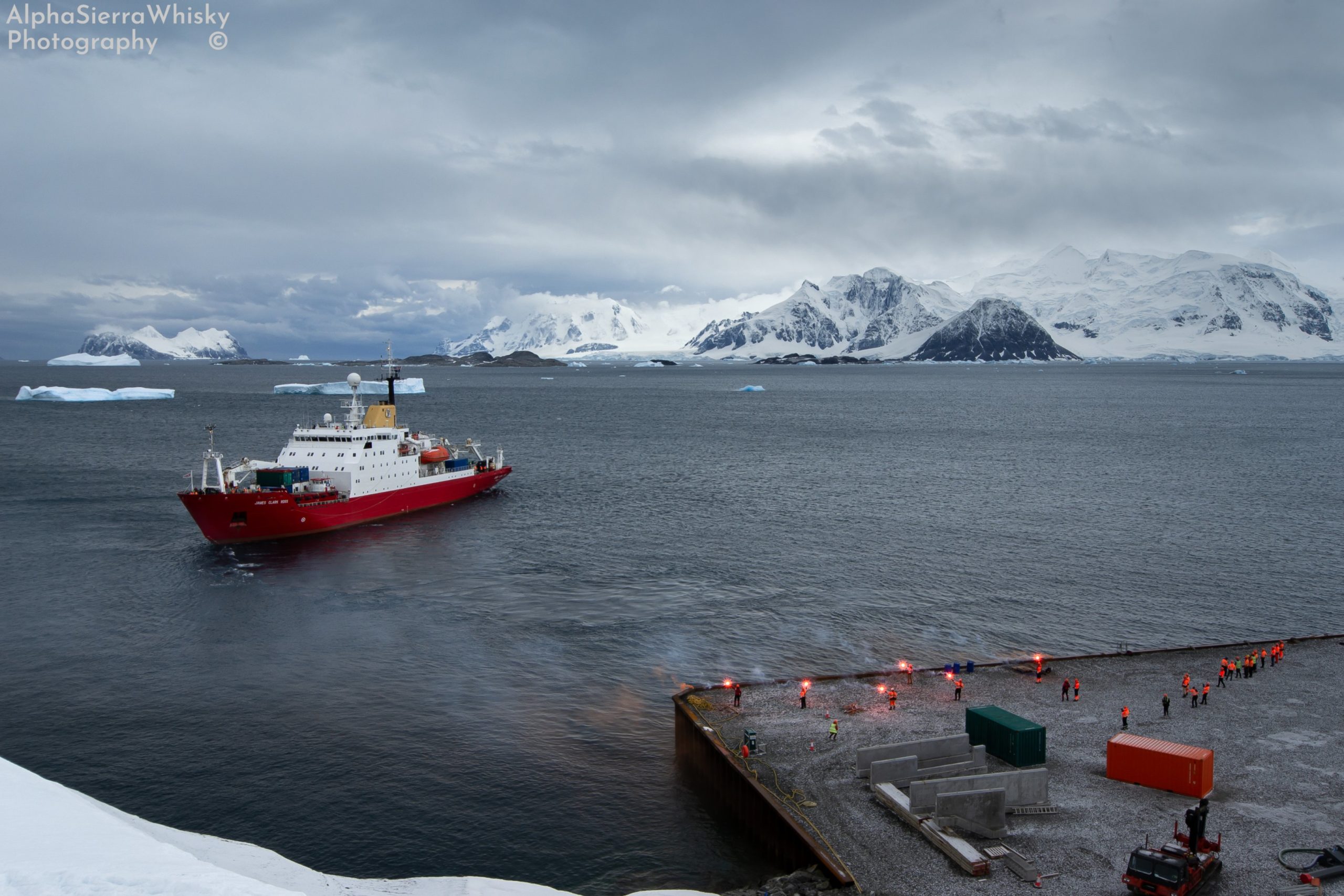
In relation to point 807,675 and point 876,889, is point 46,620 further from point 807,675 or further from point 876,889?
A: point 876,889

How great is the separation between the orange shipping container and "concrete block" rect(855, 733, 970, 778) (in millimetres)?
3840

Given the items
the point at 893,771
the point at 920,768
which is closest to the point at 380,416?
the point at 920,768

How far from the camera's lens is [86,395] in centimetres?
15662

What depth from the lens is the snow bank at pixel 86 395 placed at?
Result: 154 meters

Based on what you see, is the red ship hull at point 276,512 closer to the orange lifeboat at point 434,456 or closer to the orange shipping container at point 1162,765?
the orange lifeboat at point 434,456

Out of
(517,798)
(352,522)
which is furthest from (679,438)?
(517,798)

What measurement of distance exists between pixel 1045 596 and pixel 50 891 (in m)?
42.4

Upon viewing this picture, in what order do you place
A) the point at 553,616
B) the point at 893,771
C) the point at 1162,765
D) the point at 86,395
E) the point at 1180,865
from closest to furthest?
the point at 1180,865 < the point at 1162,765 < the point at 893,771 < the point at 553,616 < the point at 86,395

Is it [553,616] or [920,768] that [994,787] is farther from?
[553,616]

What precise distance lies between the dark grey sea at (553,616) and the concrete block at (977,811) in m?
5.05

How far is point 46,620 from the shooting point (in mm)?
40000

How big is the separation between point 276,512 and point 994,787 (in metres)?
48.7

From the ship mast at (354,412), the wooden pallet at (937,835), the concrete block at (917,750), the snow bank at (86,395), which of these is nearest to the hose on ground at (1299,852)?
the wooden pallet at (937,835)

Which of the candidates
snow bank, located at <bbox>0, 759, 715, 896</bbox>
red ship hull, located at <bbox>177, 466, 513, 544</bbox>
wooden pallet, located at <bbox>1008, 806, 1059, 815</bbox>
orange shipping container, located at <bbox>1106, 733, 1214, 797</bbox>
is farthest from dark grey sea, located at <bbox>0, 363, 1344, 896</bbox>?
orange shipping container, located at <bbox>1106, 733, 1214, 797</bbox>
